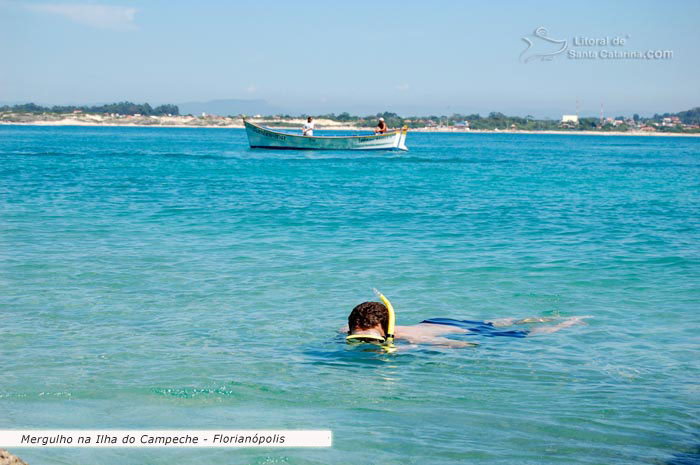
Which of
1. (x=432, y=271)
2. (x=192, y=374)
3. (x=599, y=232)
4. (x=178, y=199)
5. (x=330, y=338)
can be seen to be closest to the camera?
(x=192, y=374)

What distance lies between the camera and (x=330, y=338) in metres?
7.65

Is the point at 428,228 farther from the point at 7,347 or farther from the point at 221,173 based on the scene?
the point at 221,173

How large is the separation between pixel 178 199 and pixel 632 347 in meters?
16.8

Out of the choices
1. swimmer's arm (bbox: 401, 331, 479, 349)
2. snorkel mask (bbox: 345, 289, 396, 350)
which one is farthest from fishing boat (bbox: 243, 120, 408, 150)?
snorkel mask (bbox: 345, 289, 396, 350)

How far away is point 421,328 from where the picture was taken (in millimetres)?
7637

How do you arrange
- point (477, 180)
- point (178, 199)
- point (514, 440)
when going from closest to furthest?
point (514, 440), point (178, 199), point (477, 180)

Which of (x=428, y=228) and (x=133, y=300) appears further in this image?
(x=428, y=228)

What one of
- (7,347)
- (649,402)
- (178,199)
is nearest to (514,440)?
(649,402)

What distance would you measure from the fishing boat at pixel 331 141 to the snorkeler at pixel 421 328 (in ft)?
153

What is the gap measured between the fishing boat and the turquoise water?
115 ft

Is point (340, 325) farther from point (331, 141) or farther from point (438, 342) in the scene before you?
point (331, 141)
